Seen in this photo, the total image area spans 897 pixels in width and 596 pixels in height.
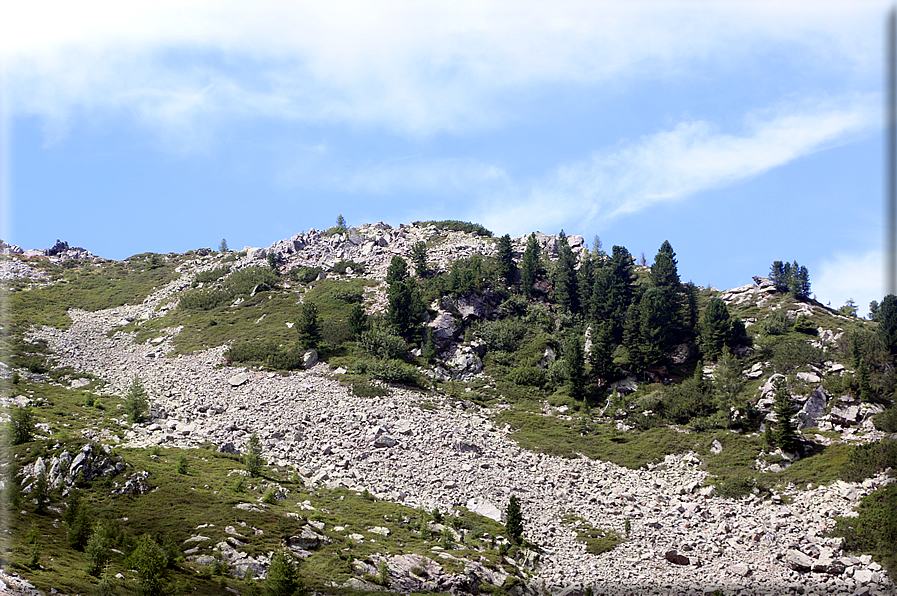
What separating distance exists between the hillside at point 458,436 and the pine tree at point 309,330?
581 millimetres

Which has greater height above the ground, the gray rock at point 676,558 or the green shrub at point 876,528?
the green shrub at point 876,528

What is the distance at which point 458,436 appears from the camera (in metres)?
55.4

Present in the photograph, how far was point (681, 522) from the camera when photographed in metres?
44.0

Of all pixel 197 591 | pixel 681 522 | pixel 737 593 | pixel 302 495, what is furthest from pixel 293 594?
pixel 681 522

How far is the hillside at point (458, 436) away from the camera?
33719 millimetres

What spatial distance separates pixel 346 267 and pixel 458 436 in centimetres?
6366

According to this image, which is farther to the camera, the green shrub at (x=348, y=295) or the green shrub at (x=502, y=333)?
the green shrub at (x=348, y=295)

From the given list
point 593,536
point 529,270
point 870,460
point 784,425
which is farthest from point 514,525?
point 529,270

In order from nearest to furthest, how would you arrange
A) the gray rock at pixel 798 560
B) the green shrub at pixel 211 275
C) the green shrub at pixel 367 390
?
the gray rock at pixel 798 560 < the green shrub at pixel 367 390 < the green shrub at pixel 211 275

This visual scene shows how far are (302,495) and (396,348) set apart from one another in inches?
1294

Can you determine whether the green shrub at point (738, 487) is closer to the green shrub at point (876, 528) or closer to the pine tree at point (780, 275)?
the green shrub at point (876, 528)

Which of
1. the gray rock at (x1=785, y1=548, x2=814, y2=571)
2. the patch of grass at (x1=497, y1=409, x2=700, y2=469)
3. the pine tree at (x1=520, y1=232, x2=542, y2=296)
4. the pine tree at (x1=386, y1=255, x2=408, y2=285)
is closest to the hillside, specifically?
the gray rock at (x1=785, y1=548, x2=814, y2=571)

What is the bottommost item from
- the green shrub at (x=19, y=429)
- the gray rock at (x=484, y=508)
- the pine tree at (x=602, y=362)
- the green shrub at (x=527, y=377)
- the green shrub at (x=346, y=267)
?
the gray rock at (x=484, y=508)

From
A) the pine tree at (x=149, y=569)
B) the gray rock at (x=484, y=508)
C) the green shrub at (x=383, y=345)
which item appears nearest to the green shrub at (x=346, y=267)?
the green shrub at (x=383, y=345)
